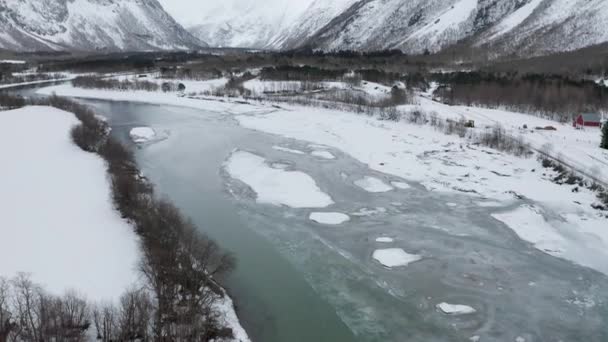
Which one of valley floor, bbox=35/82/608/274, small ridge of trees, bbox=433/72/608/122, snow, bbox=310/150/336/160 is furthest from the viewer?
small ridge of trees, bbox=433/72/608/122

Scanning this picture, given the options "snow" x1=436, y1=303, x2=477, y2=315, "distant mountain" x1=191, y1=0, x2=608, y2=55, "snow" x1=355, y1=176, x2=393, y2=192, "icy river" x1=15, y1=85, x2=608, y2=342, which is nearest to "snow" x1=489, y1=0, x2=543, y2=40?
"distant mountain" x1=191, y1=0, x2=608, y2=55

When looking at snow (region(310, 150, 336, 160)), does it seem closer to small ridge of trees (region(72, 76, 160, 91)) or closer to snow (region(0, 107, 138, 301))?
snow (region(0, 107, 138, 301))

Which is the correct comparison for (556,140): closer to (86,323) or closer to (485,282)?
(485,282)

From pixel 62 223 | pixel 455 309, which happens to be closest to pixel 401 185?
pixel 455 309

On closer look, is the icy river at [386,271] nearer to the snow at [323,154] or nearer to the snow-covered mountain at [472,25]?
the snow at [323,154]

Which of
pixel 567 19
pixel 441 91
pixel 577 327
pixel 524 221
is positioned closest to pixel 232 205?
pixel 524 221
